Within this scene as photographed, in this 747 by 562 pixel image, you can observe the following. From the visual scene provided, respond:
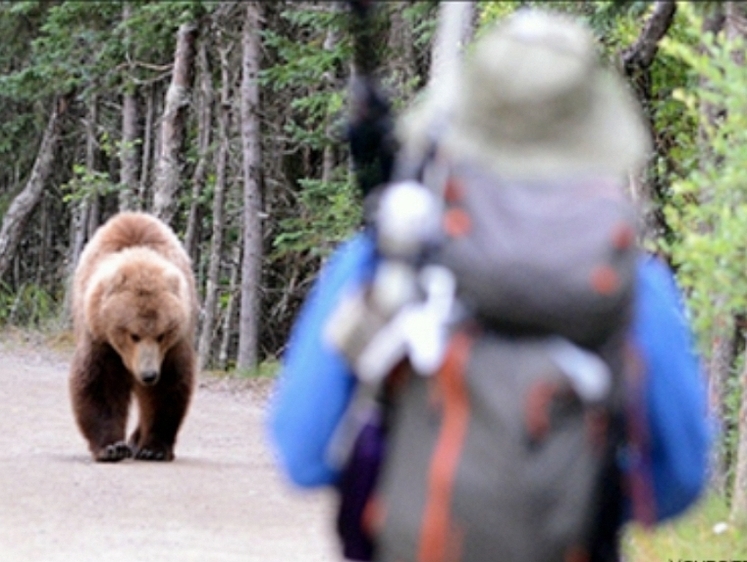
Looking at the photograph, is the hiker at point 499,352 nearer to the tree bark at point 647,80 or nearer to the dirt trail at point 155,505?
the dirt trail at point 155,505

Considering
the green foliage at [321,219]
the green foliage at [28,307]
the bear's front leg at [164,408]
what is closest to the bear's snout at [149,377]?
the bear's front leg at [164,408]

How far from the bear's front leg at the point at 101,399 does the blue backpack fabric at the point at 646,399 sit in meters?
10.2

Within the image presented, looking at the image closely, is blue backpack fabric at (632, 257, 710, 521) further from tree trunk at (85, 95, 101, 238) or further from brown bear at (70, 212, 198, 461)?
tree trunk at (85, 95, 101, 238)

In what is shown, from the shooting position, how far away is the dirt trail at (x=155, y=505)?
988cm

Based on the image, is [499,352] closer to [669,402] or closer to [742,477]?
[669,402]

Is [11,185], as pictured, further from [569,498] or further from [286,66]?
Result: [569,498]

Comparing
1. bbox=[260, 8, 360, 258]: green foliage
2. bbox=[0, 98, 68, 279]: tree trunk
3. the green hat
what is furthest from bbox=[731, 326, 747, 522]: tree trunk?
bbox=[0, 98, 68, 279]: tree trunk

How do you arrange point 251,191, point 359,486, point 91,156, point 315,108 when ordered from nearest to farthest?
point 359,486
point 315,108
point 251,191
point 91,156

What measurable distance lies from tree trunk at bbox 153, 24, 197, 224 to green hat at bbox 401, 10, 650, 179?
2180 cm

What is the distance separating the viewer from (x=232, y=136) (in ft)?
86.6

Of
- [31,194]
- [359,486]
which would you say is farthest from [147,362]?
[31,194]

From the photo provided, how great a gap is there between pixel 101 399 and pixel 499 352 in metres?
10.7

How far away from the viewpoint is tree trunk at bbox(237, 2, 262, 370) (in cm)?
2311

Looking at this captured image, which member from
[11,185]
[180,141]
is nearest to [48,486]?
[180,141]
